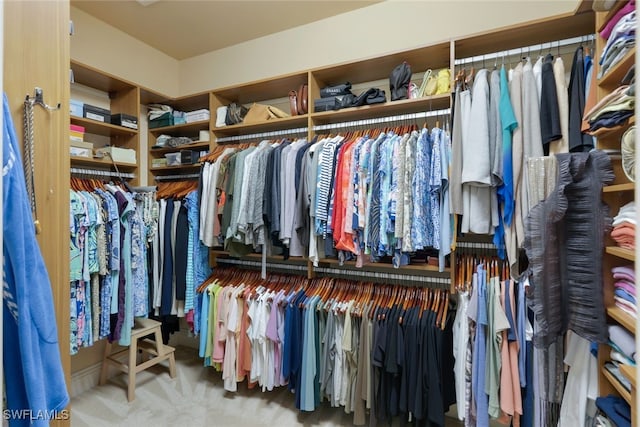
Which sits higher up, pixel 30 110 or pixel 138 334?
pixel 30 110

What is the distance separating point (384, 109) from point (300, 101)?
2.12ft

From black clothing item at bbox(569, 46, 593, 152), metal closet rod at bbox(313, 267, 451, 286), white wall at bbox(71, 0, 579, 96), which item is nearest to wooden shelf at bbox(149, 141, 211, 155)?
white wall at bbox(71, 0, 579, 96)

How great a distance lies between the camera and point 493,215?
5.27 ft

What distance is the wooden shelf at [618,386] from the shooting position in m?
1.03

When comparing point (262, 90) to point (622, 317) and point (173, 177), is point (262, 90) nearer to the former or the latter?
point (173, 177)

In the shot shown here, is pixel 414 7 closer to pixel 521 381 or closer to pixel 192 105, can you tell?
pixel 192 105

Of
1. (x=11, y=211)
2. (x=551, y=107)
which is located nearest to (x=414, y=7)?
(x=551, y=107)

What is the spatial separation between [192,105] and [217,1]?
106 centimetres

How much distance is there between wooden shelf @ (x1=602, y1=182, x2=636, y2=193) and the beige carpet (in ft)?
5.71

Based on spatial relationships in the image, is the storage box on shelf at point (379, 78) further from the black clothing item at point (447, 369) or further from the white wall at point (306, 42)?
the black clothing item at point (447, 369)

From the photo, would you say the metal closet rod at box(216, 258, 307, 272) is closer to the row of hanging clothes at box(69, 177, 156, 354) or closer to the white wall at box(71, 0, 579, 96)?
the row of hanging clothes at box(69, 177, 156, 354)

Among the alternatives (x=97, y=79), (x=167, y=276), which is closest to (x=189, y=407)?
(x=167, y=276)

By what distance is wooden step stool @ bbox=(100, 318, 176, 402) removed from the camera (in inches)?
90.0

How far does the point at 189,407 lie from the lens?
7.22ft
